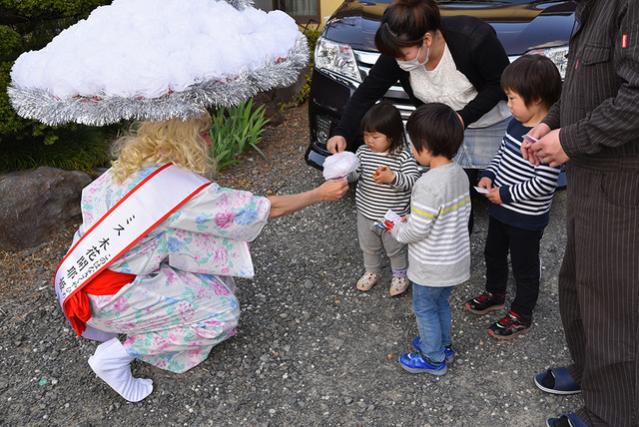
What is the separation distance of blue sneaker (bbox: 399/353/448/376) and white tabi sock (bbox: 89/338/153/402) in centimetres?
112

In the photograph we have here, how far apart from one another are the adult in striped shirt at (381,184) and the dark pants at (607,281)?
85 cm

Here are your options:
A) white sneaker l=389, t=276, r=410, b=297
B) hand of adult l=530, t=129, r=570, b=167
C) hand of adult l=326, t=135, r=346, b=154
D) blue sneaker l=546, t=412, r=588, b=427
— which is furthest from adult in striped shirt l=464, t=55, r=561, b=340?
hand of adult l=326, t=135, r=346, b=154

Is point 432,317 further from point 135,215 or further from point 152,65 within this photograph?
point 152,65

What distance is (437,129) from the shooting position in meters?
2.46

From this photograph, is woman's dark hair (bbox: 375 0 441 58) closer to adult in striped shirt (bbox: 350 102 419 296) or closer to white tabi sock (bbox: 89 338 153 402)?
adult in striped shirt (bbox: 350 102 419 296)

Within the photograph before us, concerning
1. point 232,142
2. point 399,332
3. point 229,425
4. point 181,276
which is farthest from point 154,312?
point 232,142

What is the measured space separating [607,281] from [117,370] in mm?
1950

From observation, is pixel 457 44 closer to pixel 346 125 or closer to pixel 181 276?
pixel 346 125

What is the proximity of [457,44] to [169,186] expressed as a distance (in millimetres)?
1361

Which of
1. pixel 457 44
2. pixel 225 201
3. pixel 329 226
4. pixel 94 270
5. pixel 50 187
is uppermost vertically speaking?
pixel 457 44

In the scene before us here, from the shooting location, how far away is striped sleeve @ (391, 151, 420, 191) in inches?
115

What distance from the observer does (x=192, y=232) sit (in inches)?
105

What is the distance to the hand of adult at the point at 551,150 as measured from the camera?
6.72 ft

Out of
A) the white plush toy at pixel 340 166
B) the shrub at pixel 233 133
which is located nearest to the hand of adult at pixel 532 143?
the white plush toy at pixel 340 166
